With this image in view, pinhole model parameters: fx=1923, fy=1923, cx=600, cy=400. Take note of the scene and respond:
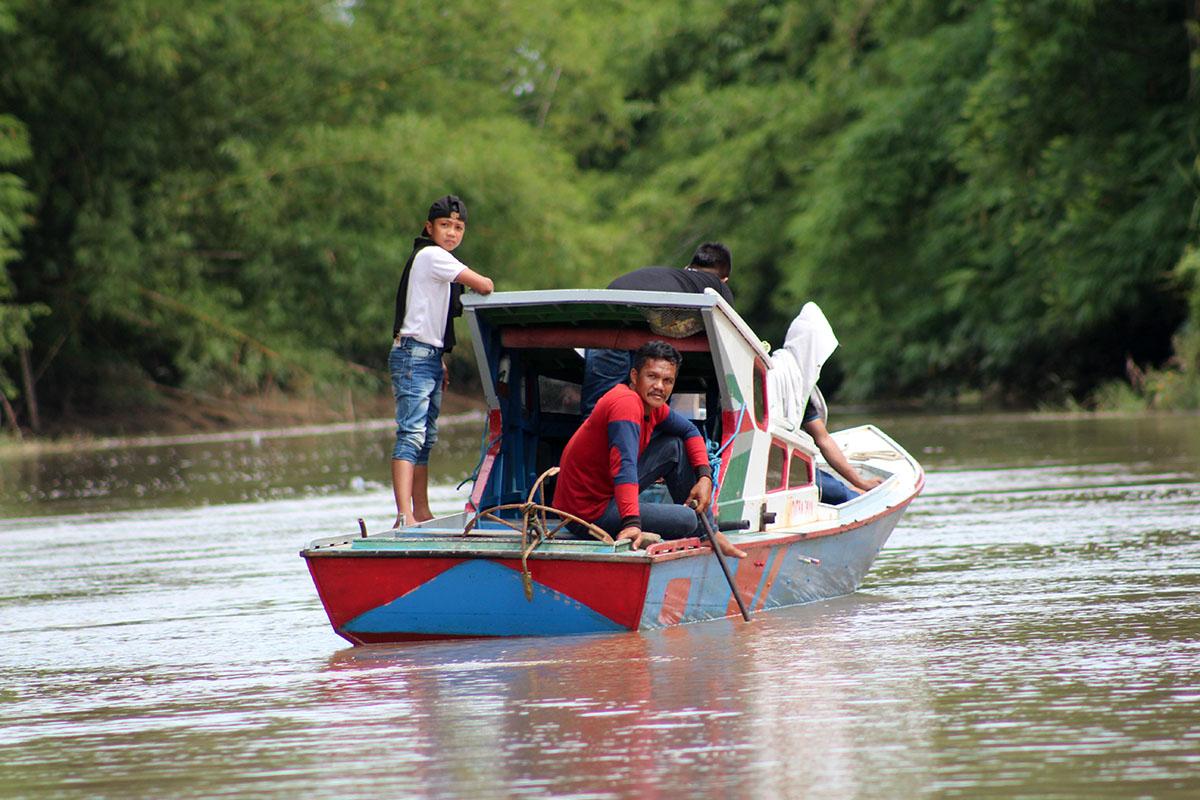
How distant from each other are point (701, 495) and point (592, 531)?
1.77ft

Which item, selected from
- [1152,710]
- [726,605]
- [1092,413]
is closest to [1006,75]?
[1092,413]

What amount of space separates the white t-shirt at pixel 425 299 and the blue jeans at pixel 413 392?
0.19 feet

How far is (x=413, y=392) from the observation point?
32.8 ft

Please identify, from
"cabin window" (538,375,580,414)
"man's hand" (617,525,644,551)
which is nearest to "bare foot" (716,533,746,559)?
"man's hand" (617,525,644,551)

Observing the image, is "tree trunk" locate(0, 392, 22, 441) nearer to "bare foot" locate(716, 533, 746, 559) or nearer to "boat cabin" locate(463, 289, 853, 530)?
"boat cabin" locate(463, 289, 853, 530)

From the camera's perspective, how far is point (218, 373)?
35.7 m

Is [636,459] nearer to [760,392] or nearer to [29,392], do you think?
[760,392]

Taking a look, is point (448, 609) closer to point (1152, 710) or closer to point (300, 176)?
point (1152, 710)

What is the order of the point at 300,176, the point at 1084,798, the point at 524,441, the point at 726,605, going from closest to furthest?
the point at 1084,798
the point at 726,605
the point at 524,441
the point at 300,176

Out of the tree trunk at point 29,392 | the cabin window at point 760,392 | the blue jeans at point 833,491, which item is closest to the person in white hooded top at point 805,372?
the blue jeans at point 833,491

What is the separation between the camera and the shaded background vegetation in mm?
28328

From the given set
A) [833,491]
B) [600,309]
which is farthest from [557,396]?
[833,491]

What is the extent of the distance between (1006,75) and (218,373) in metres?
15.4

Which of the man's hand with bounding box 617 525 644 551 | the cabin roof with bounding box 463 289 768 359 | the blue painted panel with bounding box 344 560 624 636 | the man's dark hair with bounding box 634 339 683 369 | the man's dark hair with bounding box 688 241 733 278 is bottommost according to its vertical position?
the blue painted panel with bounding box 344 560 624 636
